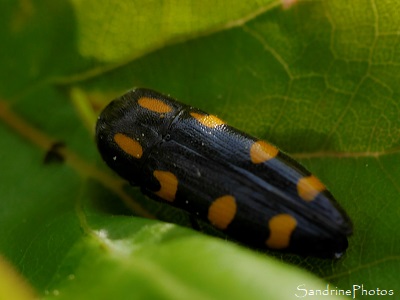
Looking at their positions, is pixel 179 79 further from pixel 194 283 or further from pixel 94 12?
pixel 194 283

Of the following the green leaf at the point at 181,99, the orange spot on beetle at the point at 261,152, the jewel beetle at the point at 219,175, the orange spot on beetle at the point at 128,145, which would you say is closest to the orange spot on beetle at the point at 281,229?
the jewel beetle at the point at 219,175

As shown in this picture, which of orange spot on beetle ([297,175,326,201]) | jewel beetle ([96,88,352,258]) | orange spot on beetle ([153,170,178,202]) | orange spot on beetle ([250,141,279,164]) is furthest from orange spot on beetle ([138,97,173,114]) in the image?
orange spot on beetle ([297,175,326,201])

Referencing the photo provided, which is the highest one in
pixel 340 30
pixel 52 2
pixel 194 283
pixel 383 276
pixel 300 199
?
pixel 52 2

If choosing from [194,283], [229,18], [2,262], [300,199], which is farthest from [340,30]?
[2,262]

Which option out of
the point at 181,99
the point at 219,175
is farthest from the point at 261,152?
the point at 181,99

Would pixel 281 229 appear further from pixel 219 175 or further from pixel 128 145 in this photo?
pixel 128 145

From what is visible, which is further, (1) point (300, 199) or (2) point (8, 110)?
(2) point (8, 110)
